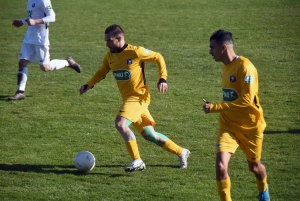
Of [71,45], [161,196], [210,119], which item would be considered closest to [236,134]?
[161,196]

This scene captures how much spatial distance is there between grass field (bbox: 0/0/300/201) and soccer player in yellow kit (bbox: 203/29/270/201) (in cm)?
99

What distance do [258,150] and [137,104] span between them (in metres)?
2.51

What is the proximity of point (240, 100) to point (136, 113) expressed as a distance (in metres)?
2.40

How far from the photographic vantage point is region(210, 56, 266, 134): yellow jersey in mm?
7922

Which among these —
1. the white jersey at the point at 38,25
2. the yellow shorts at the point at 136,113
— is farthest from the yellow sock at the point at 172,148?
the white jersey at the point at 38,25

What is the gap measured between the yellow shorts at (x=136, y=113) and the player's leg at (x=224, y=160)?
197 centimetres

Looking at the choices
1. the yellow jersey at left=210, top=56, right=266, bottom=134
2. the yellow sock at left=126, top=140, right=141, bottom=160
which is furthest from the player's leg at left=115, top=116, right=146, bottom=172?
the yellow jersey at left=210, top=56, right=266, bottom=134

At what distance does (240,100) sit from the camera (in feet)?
26.1

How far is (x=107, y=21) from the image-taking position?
78.2 feet

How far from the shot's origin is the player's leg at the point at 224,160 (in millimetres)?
7863

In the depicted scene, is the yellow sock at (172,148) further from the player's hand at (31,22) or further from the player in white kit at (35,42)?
the player in white kit at (35,42)

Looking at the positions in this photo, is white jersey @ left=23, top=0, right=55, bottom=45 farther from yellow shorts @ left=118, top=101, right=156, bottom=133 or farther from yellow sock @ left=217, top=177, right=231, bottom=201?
yellow sock @ left=217, top=177, right=231, bottom=201

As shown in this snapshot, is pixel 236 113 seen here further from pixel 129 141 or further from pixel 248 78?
pixel 129 141

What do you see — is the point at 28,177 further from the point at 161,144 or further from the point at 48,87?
the point at 48,87
